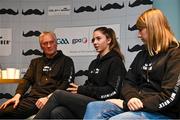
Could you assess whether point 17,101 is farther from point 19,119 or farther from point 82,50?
point 82,50

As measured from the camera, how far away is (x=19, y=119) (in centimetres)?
261

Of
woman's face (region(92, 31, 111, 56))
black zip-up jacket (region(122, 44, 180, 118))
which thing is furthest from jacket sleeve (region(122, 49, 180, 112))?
woman's face (region(92, 31, 111, 56))

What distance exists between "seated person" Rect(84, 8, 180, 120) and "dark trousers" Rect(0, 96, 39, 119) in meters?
0.92

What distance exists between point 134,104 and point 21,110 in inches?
47.2

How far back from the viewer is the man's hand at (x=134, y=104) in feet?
5.82

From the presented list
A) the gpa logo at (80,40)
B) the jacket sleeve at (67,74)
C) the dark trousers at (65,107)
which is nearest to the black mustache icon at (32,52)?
the gpa logo at (80,40)

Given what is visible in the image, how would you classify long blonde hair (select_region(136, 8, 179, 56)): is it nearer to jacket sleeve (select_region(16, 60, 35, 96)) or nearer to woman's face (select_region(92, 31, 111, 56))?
woman's face (select_region(92, 31, 111, 56))

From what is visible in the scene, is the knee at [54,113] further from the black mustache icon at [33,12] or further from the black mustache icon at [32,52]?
the black mustache icon at [33,12]

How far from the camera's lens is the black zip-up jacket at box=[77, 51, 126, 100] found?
2.32m

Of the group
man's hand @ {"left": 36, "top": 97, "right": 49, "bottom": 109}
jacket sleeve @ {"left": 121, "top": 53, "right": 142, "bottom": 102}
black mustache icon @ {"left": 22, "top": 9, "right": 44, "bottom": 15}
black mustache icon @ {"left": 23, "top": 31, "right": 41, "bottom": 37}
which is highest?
black mustache icon @ {"left": 22, "top": 9, "right": 44, "bottom": 15}

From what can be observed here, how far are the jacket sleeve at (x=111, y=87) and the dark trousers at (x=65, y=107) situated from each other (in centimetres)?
21

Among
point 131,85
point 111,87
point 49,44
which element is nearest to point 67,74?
point 49,44

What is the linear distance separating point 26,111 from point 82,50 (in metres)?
1.02

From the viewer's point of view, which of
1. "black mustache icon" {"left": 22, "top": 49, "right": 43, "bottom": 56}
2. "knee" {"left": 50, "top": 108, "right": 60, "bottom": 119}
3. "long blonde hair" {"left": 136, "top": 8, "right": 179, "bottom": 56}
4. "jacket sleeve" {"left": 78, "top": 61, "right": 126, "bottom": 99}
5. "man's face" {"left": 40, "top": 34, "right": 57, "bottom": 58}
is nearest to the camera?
"long blonde hair" {"left": 136, "top": 8, "right": 179, "bottom": 56}
